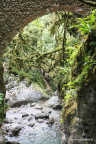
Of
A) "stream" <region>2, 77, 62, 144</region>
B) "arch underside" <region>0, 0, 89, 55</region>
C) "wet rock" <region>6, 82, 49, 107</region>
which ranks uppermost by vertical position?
"arch underside" <region>0, 0, 89, 55</region>

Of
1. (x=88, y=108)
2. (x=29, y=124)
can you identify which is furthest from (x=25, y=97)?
(x=88, y=108)

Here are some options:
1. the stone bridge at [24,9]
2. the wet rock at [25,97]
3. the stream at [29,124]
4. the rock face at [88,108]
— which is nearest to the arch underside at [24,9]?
the stone bridge at [24,9]

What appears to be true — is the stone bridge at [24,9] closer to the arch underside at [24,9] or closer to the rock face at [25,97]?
the arch underside at [24,9]

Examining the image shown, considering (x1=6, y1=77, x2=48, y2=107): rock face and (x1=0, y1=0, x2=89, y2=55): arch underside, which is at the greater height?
(x1=0, y1=0, x2=89, y2=55): arch underside

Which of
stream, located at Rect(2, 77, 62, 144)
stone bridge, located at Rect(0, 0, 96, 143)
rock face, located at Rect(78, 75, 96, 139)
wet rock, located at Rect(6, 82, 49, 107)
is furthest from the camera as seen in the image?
wet rock, located at Rect(6, 82, 49, 107)

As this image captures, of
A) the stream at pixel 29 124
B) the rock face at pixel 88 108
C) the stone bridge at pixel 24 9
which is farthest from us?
the stream at pixel 29 124

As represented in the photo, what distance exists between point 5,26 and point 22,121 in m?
4.83

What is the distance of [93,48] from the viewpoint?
7.76 feet

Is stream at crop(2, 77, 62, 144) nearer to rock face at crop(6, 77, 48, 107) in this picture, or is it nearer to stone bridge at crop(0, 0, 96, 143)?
rock face at crop(6, 77, 48, 107)

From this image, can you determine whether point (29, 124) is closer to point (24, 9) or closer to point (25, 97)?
point (25, 97)

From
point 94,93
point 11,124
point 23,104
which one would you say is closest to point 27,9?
point 94,93

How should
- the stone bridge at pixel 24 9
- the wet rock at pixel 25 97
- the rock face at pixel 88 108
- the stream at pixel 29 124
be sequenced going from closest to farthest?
1. the rock face at pixel 88 108
2. the stone bridge at pixel 24 9
3. the stream at pixel 29 124
4. the wet rock at pixel 25 97

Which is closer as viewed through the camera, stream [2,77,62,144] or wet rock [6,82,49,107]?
stream [2,77,62,144]

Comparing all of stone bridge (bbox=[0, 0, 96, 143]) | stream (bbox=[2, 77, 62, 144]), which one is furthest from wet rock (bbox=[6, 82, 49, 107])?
stone bridge (bbox=[0, 0, 96, 143])
